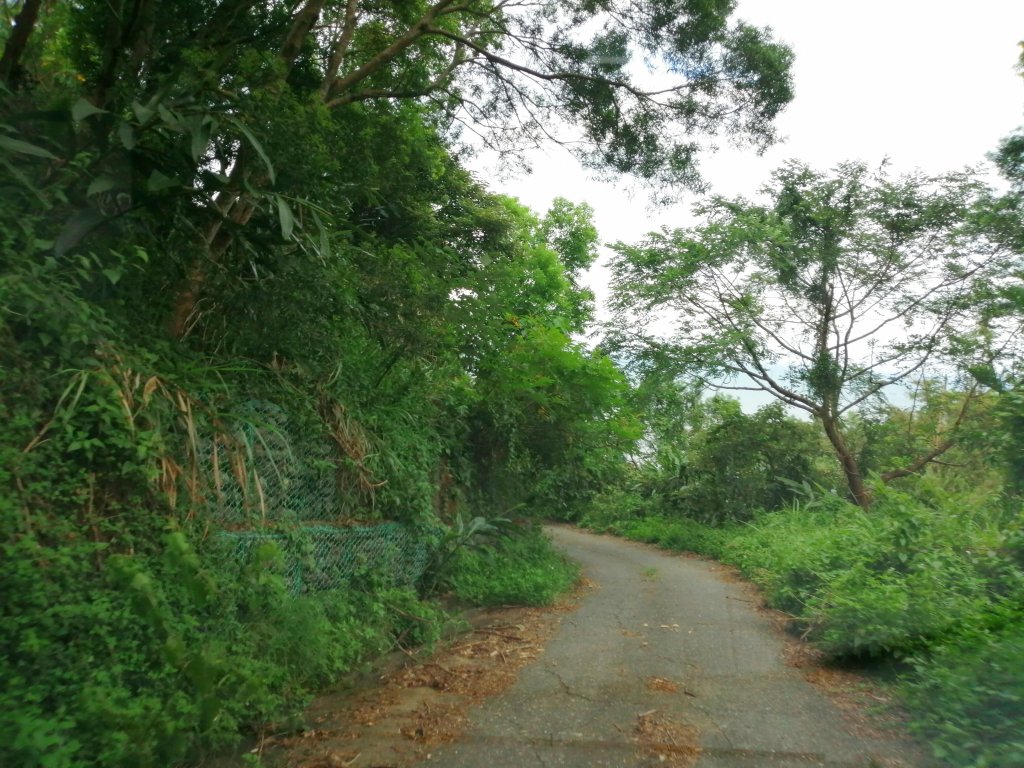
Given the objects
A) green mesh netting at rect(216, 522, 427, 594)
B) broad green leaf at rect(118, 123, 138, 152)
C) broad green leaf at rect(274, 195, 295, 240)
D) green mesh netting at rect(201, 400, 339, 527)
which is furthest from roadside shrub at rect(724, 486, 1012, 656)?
broad green leaf at rect(118, 123, 138, 152)

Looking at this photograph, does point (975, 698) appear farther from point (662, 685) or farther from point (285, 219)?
point (285, 219)

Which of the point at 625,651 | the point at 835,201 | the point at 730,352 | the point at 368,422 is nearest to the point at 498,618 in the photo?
the point at 625,651

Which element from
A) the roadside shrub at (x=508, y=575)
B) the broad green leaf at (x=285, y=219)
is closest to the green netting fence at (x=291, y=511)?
the roadside shrub at (x=508, y=575)

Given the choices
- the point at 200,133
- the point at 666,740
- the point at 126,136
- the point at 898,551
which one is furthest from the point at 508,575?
the point at 126,136

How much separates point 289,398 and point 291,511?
3.26 feet

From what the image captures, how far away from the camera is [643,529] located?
Answer: 61.6ft

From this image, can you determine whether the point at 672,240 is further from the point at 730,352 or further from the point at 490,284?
the point at 490,284

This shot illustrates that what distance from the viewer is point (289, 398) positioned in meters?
6.52

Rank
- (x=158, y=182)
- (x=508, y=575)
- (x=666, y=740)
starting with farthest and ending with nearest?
(x=508, y=575) < (x=158, y=182) < (x=666, y=740)

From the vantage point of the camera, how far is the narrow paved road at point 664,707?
442cm

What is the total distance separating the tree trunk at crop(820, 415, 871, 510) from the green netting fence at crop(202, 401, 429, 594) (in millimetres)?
12369

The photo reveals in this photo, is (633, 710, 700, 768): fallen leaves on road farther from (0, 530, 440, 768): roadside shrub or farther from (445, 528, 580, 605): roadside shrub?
(445, 528, 580, 605): roadside shrub

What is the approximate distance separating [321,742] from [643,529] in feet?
48.7

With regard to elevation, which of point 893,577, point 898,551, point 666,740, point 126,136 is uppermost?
point 126,136
